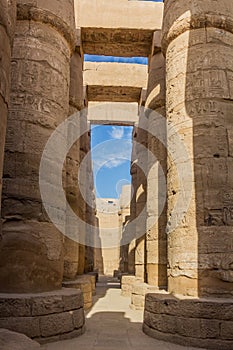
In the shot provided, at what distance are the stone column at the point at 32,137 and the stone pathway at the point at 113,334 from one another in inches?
32.4

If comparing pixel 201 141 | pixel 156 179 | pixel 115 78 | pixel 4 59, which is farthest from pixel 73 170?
pixel 4 59

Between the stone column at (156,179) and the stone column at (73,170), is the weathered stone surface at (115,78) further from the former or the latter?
the stone column at (156,179)

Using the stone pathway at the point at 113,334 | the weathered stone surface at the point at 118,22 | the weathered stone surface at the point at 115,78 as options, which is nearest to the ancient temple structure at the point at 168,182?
the stone pathway at the point at 113,334

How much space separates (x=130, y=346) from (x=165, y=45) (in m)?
4.78

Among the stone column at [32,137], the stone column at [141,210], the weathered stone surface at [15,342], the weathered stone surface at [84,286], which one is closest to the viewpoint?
the weathered stone surface at [15,342]

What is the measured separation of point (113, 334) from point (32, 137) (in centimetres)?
298

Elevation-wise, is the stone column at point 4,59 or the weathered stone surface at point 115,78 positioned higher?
the weathered stone surface at point 115,78

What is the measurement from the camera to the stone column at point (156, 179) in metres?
6.85

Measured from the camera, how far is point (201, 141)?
4.91 metres

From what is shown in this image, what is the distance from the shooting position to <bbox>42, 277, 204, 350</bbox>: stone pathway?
3986 millimetres

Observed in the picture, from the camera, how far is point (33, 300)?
159 inches

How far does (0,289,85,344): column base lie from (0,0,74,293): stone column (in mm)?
334

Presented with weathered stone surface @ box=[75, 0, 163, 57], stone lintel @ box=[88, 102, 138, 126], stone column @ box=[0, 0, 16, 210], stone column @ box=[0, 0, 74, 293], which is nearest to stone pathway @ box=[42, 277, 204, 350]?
stone column @ box=[0, 0, 74, 293]

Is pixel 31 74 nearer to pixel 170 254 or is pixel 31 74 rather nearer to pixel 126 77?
pixel 170 254
